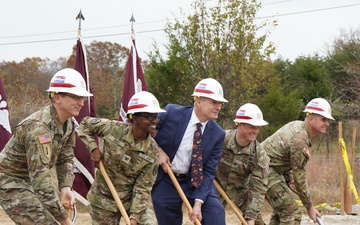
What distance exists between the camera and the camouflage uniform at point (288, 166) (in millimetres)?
9172

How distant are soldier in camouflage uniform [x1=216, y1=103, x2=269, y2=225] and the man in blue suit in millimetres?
453

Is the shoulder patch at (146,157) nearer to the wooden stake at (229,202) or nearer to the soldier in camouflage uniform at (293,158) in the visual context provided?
the wooden stake at (229,202)

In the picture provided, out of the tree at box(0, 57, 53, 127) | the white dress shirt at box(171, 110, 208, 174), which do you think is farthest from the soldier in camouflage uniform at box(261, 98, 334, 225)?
the tree at box(0, 57, 53, 127)

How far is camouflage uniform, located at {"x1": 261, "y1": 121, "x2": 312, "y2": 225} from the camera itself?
30.1 ft

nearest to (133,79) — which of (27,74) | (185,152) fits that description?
(185,152)

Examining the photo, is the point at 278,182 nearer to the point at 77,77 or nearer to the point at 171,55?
the point at 77,77

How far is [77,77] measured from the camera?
6.67m

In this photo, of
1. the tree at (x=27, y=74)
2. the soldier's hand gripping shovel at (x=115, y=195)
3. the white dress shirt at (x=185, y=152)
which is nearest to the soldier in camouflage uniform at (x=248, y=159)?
the white dress shirt at (x=185, y=152)

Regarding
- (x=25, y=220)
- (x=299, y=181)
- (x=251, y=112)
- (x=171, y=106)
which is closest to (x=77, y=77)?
(x=25, y=220)

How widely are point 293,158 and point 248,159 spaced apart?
0.76 meters

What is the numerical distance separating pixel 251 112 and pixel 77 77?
8.40 ft

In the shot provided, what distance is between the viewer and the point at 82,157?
12.2 m

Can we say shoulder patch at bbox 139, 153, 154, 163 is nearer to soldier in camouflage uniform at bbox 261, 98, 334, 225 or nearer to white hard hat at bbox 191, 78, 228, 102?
white hard hat at bbox 191, 78, 228, 102

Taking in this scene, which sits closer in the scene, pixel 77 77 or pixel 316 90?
pixel 77 77
